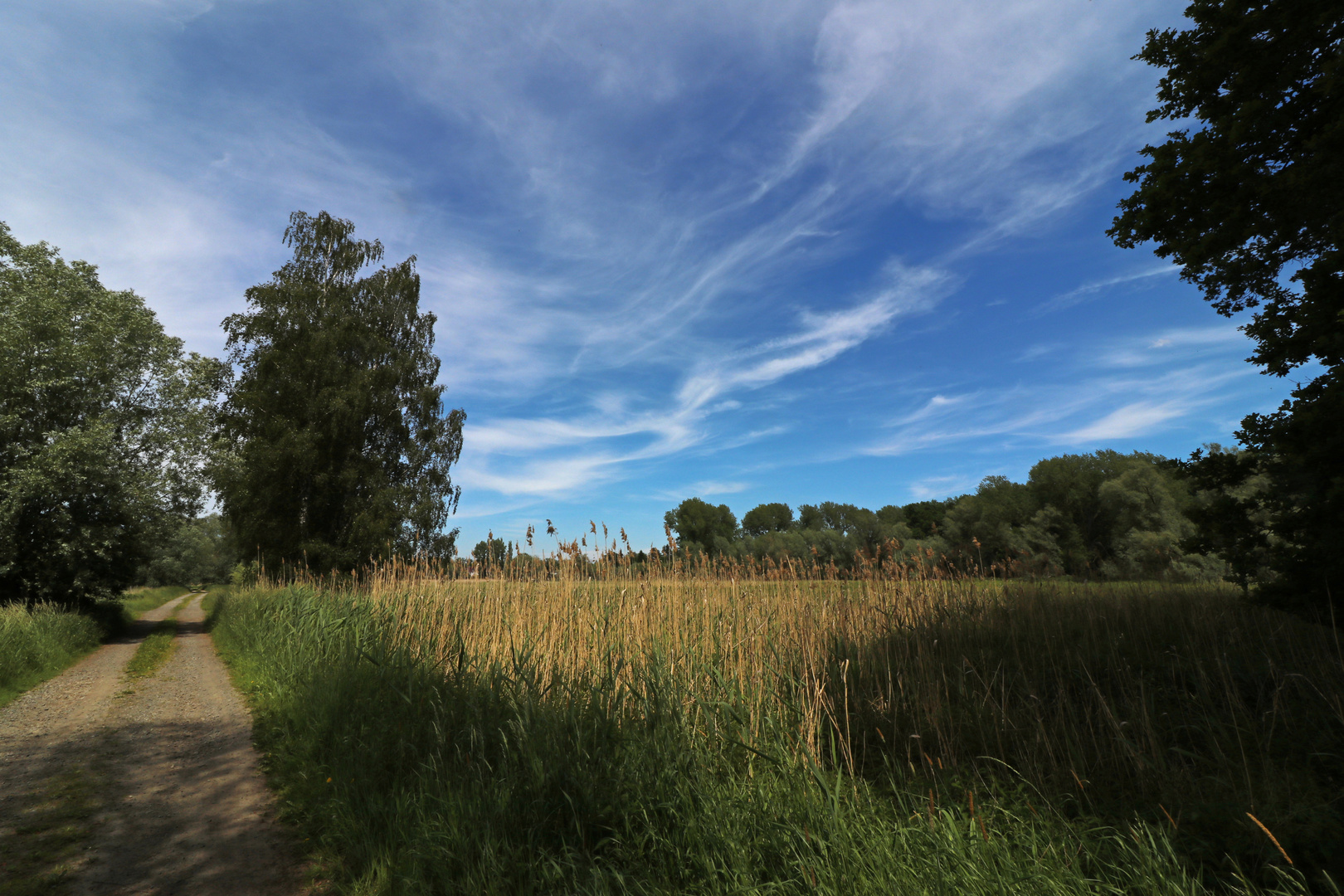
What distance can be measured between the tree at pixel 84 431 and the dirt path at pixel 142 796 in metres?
10.1

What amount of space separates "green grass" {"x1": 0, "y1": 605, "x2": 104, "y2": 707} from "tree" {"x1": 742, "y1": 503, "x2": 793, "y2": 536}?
167ft

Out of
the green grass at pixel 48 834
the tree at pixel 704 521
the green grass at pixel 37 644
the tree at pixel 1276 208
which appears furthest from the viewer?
the tree at pixel 704 521

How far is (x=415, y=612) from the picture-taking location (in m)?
7.11

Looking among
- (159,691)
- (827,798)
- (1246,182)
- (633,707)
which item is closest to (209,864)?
(633,707)

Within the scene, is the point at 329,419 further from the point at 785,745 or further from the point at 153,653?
the point at 785,745

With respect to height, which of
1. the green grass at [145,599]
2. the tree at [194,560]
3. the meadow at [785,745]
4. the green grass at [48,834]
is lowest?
the green grass at [48,834]

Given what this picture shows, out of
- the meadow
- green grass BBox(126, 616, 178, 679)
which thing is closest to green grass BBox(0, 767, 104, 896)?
the meadow

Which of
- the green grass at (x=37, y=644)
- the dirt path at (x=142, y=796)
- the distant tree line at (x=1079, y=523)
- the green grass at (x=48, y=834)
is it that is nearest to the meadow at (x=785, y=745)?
the dirt path at (x=142, y=796)

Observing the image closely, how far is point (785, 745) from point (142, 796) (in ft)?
17.3

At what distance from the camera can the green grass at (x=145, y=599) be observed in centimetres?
2981

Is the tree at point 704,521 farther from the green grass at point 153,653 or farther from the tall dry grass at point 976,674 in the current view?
the tall dry grass at point 976,674

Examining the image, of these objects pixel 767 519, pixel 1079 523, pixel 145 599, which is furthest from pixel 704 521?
pixel 145 599

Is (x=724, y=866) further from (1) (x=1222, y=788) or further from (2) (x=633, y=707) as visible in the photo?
(1) (x=1222, y=788)

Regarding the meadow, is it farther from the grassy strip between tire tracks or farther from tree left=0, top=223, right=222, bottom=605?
tree left=0, top=223, right=222, bottom=605
